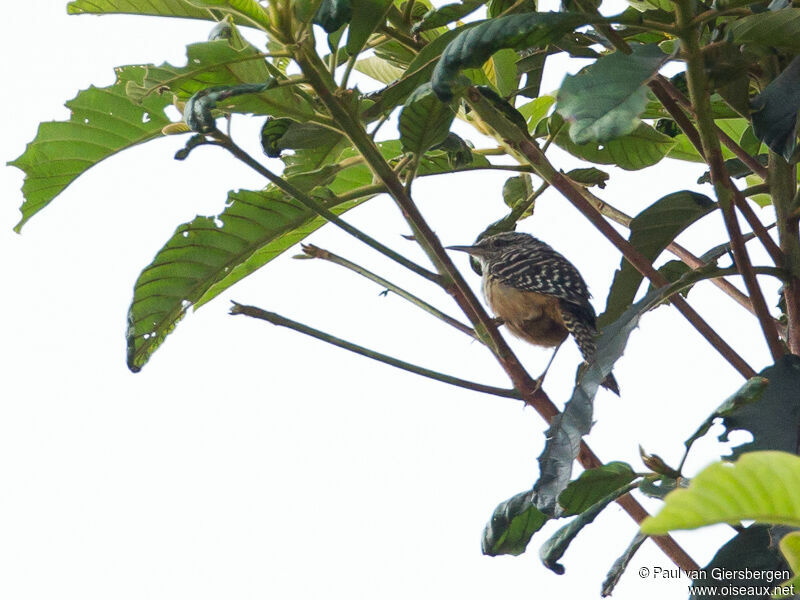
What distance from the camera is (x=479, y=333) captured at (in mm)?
2139

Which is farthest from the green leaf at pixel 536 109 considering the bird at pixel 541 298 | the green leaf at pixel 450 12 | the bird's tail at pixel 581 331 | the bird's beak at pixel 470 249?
the bird's beak at pixel 470 249

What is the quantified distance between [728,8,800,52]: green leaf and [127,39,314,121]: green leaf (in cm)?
84

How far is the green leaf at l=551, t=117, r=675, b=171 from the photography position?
100 inches

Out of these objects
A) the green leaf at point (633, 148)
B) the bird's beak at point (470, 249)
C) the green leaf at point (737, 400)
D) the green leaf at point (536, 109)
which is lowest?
the green leaf at point (737, 400)

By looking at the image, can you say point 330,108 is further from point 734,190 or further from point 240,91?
point 734,190

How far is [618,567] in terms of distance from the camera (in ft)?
6.17

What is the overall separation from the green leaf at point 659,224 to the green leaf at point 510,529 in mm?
639

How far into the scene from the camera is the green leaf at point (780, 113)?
1.88 metres

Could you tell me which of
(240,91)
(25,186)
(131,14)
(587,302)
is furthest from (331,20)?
(587,302)

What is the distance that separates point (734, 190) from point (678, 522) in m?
1.28

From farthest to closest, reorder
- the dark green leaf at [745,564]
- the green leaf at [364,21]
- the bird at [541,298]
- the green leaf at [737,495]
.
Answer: the bird at [541,298] < the green leaf at [364,21] < the dark green leaf at [745,564] < the green leaf at [737,495]

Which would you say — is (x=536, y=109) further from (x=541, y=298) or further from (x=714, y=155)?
(x=541, y=298)

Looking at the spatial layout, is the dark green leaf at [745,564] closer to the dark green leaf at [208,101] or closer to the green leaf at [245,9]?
the dark green leaf at [208,101]

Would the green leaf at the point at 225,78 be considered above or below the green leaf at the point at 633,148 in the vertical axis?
below
